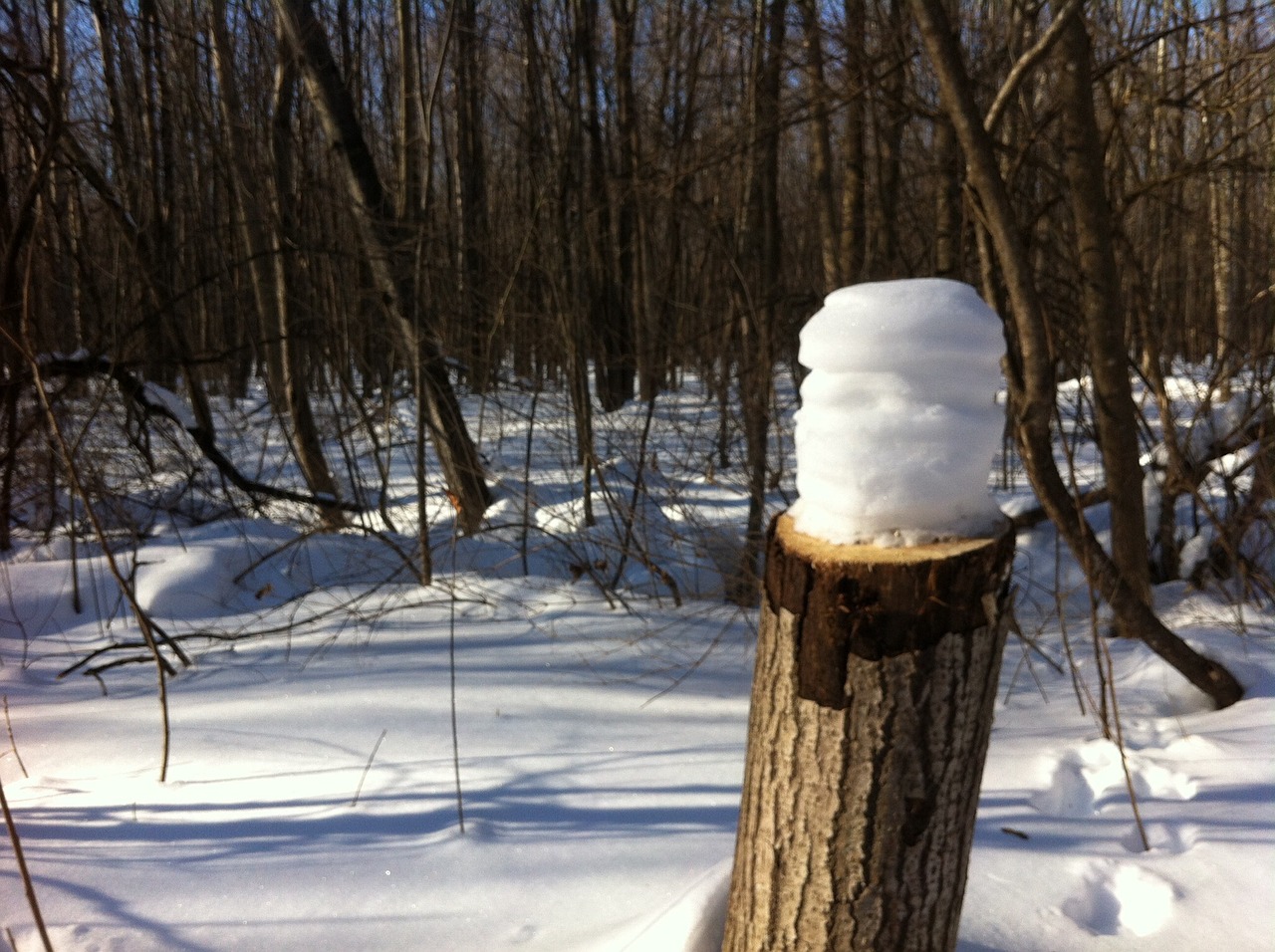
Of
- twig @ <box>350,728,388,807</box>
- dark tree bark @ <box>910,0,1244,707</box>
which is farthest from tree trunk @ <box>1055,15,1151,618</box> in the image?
twig @ <box>350,728,388,807</box>

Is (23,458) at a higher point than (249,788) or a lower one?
higher

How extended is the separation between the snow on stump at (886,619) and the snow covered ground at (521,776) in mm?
510

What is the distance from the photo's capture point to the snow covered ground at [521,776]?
1757mm

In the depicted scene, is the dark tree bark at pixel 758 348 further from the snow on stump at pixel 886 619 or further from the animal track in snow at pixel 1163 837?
the snow on stump at pixel 886 619

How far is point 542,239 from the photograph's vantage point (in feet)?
14.9

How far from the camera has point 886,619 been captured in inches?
40.9

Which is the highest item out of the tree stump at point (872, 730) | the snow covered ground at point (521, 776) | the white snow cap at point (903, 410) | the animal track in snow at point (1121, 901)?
the white snow cap at point (903, 410)

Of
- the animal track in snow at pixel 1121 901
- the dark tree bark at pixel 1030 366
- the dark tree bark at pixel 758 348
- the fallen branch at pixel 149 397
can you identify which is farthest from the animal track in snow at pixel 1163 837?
the fallen branch at pixel 149 397

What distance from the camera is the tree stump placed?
1.04 metres

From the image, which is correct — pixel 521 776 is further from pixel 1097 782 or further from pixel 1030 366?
pixel 1030 366

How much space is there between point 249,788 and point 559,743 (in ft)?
2.75

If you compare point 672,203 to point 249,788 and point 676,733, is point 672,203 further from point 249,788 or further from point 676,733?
point 249,788

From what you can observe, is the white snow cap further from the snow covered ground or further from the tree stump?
the snow covered ground

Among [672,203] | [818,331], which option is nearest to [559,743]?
[818,331]
